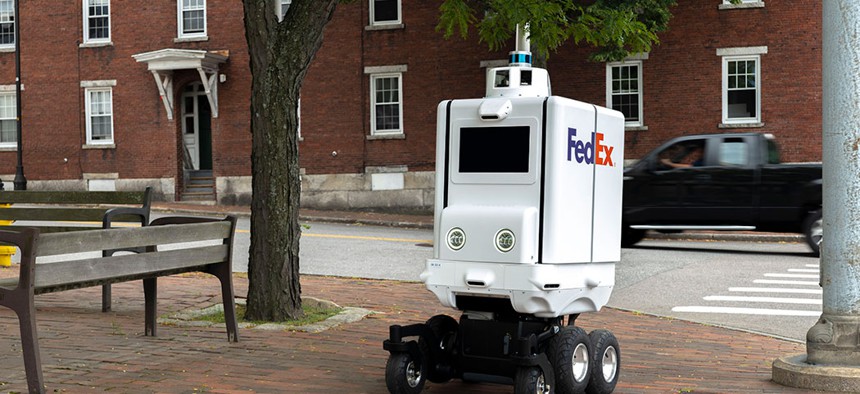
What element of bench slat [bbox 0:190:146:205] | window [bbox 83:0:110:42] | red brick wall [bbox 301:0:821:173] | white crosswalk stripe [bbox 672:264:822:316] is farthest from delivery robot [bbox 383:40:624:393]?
window [bbox 83:0:110:42]

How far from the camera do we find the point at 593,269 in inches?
251

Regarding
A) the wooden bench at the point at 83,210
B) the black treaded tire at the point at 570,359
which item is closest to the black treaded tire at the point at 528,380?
the black treaded tire at the point at 570,359

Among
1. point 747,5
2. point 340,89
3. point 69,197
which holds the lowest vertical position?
point 69,197

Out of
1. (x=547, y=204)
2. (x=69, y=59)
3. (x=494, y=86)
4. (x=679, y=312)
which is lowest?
(x=679, y=312)

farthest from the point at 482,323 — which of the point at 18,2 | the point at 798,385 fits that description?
the point at 18,2

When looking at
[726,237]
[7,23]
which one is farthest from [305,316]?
[7,23]

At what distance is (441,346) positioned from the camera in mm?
6297

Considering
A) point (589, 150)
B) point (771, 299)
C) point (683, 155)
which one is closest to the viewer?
point (589, 150)

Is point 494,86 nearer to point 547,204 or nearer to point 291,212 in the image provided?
point 547,204

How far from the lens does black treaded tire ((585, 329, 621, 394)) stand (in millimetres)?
6230

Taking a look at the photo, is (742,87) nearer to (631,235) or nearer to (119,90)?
(631,235)

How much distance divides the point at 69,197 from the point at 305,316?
3.40m

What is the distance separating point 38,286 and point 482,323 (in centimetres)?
263

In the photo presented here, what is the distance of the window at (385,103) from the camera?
3047cm
